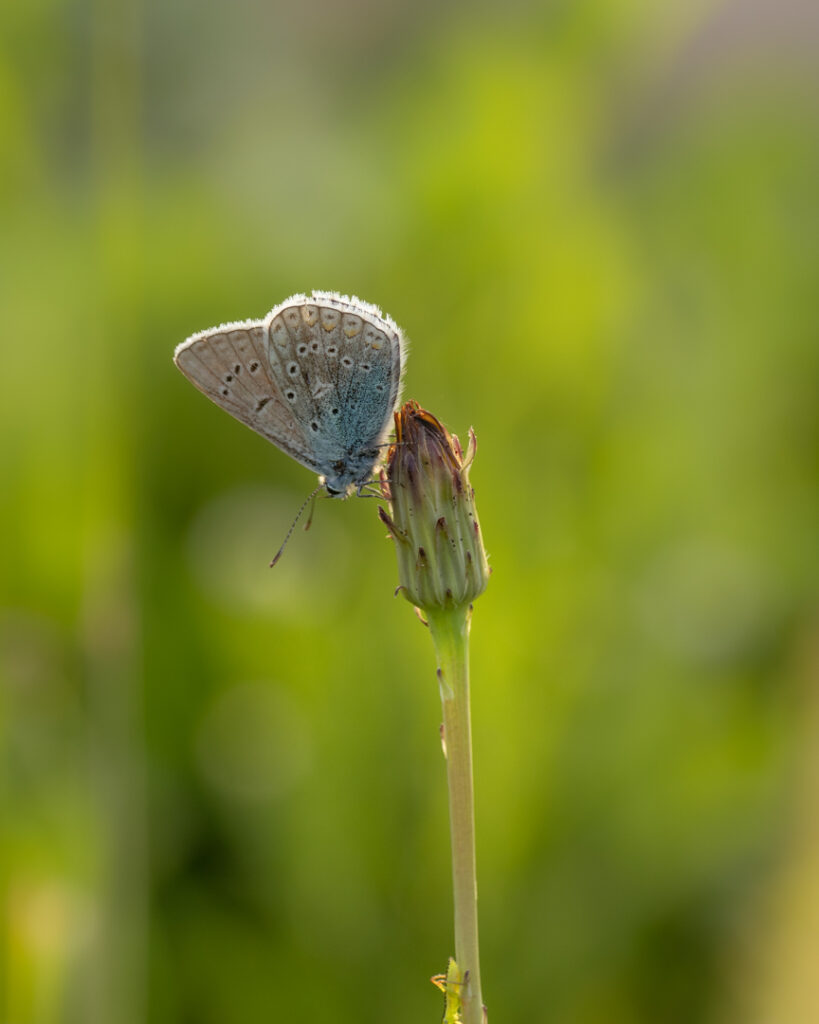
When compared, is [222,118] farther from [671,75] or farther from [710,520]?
[710,520]

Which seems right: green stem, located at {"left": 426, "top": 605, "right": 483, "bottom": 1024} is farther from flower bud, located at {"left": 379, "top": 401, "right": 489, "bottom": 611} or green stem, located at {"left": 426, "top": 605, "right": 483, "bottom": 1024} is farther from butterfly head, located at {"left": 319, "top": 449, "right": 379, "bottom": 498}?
butterfly head, located at {"left": 319, "top": 449, "right": 379, "bottom": 498}

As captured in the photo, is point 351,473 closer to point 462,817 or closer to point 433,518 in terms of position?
point 433,518

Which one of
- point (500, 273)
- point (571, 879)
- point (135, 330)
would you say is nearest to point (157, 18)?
point (135, 330)

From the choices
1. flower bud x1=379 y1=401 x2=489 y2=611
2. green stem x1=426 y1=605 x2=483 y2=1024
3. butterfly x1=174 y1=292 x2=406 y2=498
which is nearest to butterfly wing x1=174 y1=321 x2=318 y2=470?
butterfly x1=174 y1=292 x2=406 y2=498

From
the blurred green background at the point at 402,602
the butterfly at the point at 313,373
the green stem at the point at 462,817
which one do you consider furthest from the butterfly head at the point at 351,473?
the blurred green background at the point at 402,602

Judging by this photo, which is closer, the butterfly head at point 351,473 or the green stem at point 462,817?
the green stem at point 462,817

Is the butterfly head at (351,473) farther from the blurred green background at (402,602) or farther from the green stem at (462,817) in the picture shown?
the blurred green background at (402,602)

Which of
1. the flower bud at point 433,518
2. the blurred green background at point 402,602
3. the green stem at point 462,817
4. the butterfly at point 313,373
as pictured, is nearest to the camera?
the green stem at point 462,817
